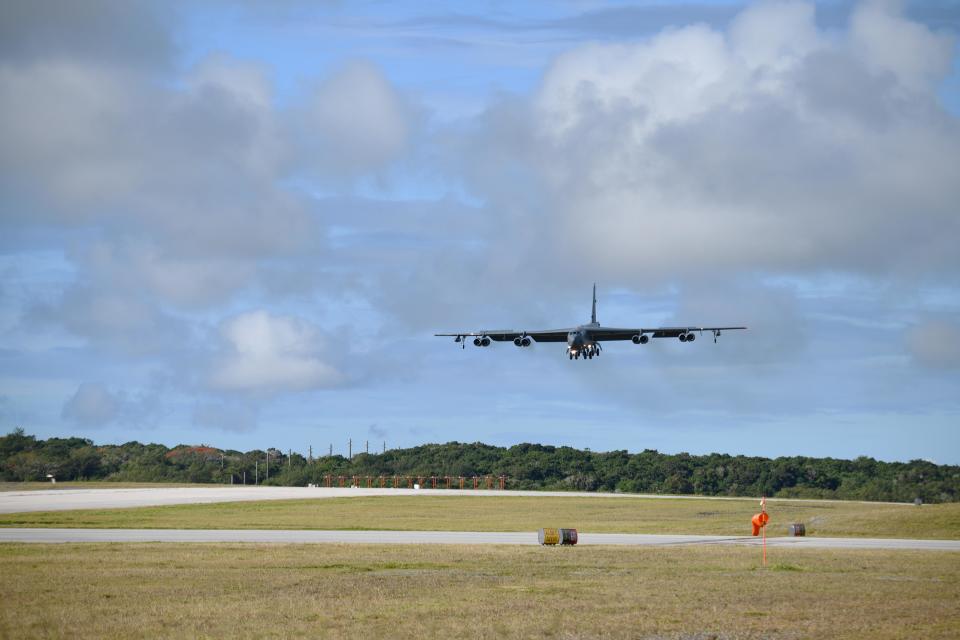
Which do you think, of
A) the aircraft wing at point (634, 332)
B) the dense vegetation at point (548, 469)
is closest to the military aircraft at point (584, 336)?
the aircraft wing at point (634, 332)

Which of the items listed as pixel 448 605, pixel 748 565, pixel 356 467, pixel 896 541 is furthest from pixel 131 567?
pixel 356 467

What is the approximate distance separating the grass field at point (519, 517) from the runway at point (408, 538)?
10.2ft

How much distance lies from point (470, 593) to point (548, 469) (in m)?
96.2

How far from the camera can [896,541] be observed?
40.6m

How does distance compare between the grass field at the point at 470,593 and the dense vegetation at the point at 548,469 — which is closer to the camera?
the grass field at the point at 470,593

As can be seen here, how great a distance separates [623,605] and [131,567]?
1376 cm

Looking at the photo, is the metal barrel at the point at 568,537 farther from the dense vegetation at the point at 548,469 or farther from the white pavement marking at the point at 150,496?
the dense vegetation at the point at 548,469

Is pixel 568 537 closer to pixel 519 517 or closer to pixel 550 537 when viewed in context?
pixel 550 537

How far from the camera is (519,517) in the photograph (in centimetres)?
5841

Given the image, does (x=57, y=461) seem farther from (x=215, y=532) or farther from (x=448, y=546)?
(x=448, y=546)

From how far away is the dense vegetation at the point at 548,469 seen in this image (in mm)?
108438

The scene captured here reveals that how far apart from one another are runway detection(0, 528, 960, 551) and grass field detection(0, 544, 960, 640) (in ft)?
12.0

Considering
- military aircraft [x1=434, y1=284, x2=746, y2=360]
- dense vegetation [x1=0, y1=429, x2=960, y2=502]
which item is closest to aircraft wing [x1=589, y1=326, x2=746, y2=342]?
military aircraft [x1=434, y1=284, x2=746, y2=360]

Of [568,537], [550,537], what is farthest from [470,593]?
[568,537]
